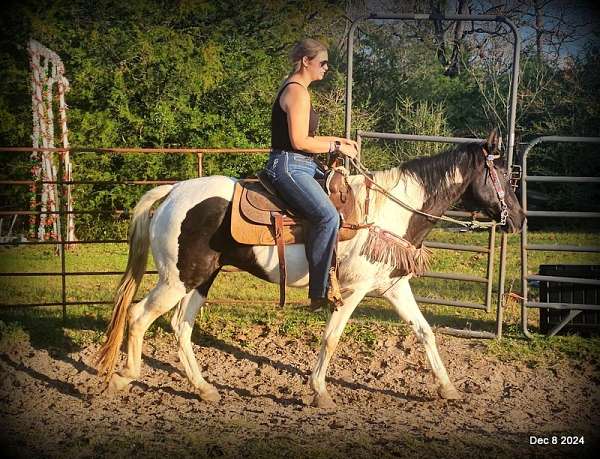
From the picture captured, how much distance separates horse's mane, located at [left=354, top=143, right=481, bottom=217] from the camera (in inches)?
194

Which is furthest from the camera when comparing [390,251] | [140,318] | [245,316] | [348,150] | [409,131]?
[409,131]

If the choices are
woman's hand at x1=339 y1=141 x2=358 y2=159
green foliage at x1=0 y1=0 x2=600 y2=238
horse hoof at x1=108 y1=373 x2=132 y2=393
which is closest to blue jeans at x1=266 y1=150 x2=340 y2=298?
woman's hand at x1=339 y1=141 x2=358 y2=159

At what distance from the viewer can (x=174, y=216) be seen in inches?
191

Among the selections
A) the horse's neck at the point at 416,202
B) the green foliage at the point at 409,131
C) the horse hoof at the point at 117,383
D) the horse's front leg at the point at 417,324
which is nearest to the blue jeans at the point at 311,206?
the horse's neck at the point at 416,202

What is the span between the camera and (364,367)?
5.69 m

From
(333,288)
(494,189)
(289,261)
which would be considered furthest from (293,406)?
(494,189)

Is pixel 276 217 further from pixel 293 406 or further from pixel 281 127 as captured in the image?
pixel 293 406

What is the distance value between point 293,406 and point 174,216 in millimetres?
1634

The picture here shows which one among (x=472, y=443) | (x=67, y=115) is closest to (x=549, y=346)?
(x=472, y=443)

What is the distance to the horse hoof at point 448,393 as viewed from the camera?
5008mm

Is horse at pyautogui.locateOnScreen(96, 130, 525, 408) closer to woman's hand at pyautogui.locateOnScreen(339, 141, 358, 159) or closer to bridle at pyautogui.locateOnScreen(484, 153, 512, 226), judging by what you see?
bridle at pyautogui.locateOnScreen(484, 153, 512, 226)

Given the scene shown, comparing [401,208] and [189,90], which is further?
[189,90]

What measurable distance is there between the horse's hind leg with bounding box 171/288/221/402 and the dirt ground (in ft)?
0.39

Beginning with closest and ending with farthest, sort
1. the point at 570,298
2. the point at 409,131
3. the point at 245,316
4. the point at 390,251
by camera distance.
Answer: the point at 390,251
the point at 570,298
the point at 245,316
the point at 409,131
